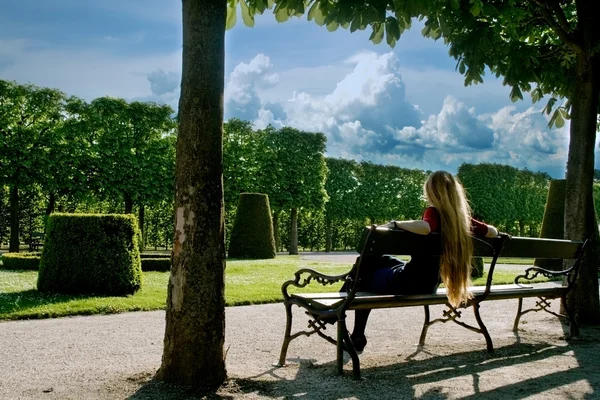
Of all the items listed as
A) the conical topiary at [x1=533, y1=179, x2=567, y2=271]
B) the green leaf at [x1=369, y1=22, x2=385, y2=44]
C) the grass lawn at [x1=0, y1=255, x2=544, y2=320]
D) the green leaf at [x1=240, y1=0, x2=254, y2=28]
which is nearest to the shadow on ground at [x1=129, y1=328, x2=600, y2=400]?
the green leaf at [x1=369, y1=22, x2=385, y2=44]

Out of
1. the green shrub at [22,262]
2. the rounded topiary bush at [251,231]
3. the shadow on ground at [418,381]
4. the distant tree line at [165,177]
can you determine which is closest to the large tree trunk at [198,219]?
the shadow on ground at [418,381]

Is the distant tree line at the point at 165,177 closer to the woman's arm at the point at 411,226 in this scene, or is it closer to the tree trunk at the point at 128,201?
the tree trunk at the point at 128,201

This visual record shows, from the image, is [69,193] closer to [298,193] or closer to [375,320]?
[298,193]

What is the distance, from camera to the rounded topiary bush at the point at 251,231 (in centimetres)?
2139

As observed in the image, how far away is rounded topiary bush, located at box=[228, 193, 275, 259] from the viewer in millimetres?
21391

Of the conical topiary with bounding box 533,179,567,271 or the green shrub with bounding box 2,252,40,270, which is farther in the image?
the conical topiary with bounding box 533,179,567,271

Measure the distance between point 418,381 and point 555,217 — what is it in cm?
1248

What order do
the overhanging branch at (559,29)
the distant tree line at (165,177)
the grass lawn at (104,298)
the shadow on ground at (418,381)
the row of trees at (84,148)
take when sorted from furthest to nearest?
1. the distant tree line at (165,177)
2. the row of trees at (84,148)
3. the grass lawn at (104,298)
4. the overhanging branch at (559,29)
5. the shadow on ground at (418,381)

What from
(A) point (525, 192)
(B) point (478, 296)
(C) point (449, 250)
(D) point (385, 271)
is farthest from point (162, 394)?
(A) point (525, 192)

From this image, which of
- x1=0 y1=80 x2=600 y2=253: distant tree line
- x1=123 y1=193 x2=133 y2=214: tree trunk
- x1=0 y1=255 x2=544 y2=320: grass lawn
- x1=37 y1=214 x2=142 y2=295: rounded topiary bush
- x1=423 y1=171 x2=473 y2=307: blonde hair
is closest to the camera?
x1=423 y1=171 x2=473 y2=307: blonde hair

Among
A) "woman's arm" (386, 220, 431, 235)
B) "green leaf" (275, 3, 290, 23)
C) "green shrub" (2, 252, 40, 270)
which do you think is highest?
"green leaf" (275, 3, 290, 23)

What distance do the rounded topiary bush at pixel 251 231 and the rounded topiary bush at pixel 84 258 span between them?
461 inches

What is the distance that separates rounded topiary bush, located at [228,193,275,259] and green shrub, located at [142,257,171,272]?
628 centimetres

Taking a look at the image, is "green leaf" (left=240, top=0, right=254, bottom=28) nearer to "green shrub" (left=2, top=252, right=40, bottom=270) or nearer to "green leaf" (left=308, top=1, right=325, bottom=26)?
"green leaf" (left=308, top=1, right=325, bottom=26)
